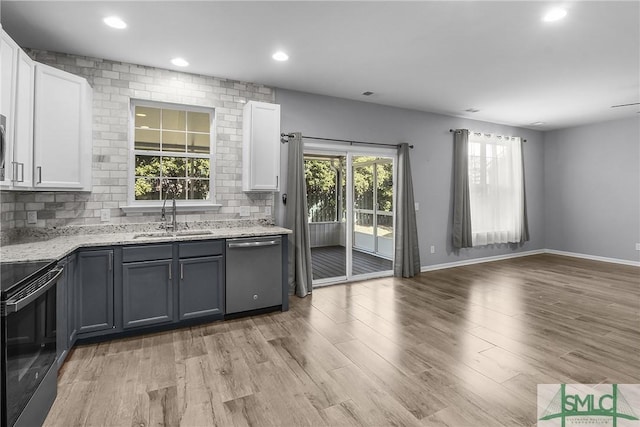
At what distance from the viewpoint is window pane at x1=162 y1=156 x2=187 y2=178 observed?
3838mm

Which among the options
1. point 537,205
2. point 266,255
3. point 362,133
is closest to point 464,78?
point 362,133

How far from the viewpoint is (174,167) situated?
12.8 ft

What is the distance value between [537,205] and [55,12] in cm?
843

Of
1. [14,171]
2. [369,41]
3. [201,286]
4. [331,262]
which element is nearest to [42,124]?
[14,171]

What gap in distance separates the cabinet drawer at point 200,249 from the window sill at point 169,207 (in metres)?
0.74

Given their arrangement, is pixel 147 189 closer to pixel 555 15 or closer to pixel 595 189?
pixel 555 15

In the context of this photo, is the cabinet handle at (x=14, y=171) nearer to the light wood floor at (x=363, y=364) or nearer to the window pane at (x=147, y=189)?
the window pane at (x=147, y=189)

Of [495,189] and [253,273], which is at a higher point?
[495,189]

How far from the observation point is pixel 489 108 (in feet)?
17.9

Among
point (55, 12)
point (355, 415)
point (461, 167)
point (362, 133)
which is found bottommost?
point (355, 415)

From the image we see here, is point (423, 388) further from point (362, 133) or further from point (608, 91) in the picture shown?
point (608, 91)

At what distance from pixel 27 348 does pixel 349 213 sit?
388 cm

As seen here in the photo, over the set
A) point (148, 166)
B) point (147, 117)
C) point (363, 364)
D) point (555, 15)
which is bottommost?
point (363, 364)

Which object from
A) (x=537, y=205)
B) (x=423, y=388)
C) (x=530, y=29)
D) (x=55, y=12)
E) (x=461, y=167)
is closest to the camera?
(x=423, y=388)
